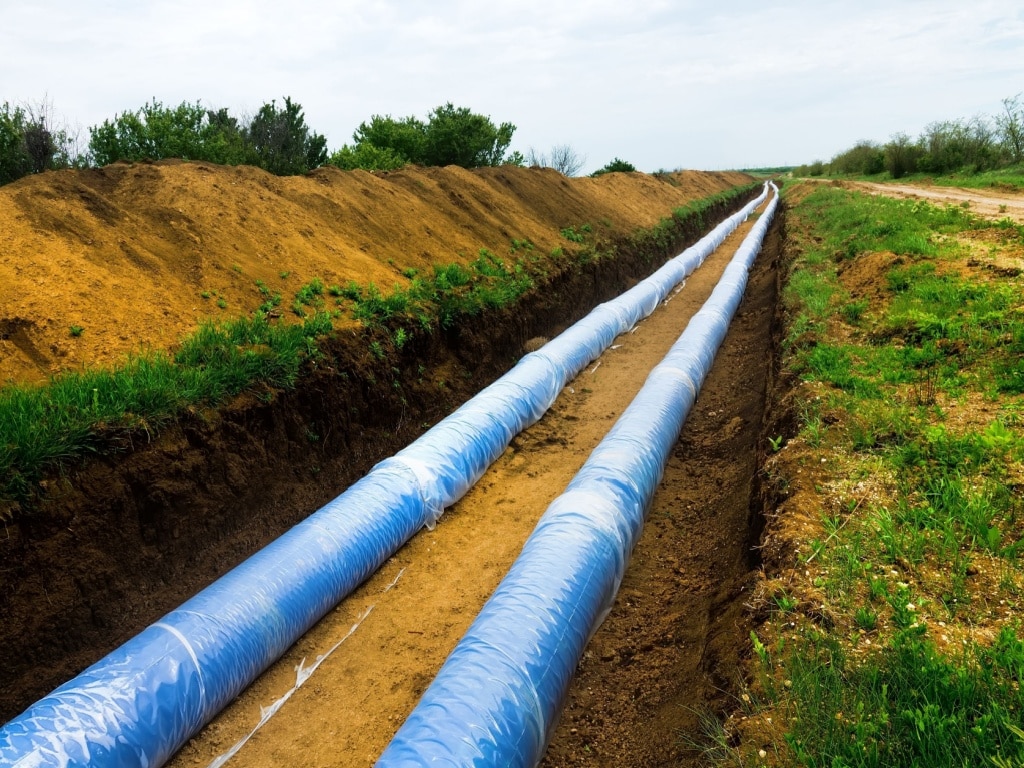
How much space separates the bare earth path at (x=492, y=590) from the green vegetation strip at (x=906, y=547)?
67 centimetres

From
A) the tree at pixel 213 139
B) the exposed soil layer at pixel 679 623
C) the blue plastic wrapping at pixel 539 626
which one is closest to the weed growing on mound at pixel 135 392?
the blue plastic wrapping at pixel 539 626

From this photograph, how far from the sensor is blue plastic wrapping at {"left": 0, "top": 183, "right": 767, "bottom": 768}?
10.6 ft

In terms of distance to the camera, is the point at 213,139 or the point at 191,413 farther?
the point at 213,139

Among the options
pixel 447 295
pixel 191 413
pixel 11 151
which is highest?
pixel 11 151

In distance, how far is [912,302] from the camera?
653 cm

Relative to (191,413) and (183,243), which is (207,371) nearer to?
(191,413)

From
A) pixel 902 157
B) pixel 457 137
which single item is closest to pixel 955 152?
pixel 902 157

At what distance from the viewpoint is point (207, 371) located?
542cm

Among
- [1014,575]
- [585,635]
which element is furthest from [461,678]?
[1014,575]

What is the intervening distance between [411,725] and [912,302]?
6.72 metres

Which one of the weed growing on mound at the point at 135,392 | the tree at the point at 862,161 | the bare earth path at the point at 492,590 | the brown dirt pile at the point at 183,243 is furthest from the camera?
the tree at the point at 862,161

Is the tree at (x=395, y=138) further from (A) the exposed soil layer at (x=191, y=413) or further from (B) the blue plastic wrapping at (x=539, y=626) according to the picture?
(B) the blue plastic wrapping at (x=539, y=626)

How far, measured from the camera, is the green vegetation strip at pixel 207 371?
410 centimetres

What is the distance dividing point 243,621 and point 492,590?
6.87 feet
